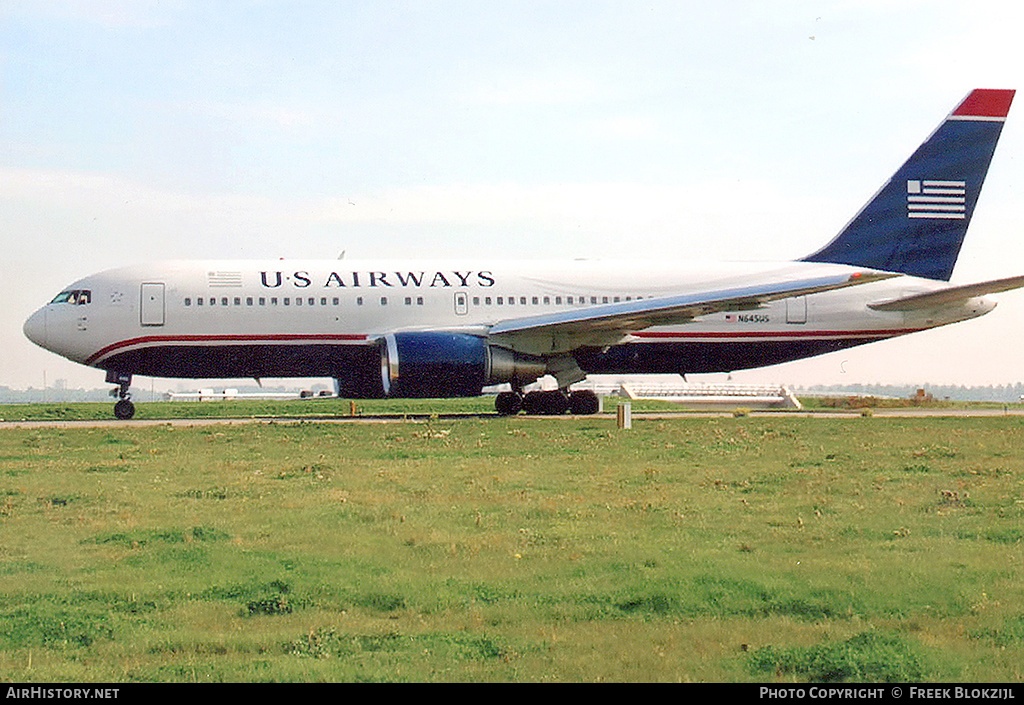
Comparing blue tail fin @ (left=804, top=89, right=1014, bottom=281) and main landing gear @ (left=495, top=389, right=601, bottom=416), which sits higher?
blue tail fin @ (left=804, top=89, right=1014, bottom=281)

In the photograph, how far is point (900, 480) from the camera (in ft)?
41.0

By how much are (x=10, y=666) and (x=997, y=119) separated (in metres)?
32.8

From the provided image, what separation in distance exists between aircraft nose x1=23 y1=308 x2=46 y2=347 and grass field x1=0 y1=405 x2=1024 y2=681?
14279 millimetres

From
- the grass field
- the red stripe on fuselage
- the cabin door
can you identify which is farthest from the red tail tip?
the grass field

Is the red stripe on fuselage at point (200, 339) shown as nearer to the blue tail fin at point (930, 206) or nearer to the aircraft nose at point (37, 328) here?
the aircraft nose at point (37, 328)

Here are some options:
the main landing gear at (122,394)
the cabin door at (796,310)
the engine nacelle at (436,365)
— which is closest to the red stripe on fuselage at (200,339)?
the main landing gear at (122,394)

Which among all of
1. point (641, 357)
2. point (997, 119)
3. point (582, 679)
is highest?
point (997, 119)

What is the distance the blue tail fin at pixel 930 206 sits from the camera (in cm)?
3152

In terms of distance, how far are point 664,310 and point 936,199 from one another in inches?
452

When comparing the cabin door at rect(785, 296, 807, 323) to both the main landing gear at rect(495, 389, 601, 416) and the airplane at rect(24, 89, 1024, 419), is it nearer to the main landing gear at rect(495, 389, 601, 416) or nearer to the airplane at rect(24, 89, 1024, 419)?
the airplane at rect(24, 89, 1024, 419)

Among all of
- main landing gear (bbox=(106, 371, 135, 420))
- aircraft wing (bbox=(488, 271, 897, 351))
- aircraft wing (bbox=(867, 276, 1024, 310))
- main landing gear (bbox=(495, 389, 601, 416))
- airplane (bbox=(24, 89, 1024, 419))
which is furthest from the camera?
main landing gear (bbox=(495, 389, 601, 416))

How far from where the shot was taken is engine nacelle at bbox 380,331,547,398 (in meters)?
25.0
